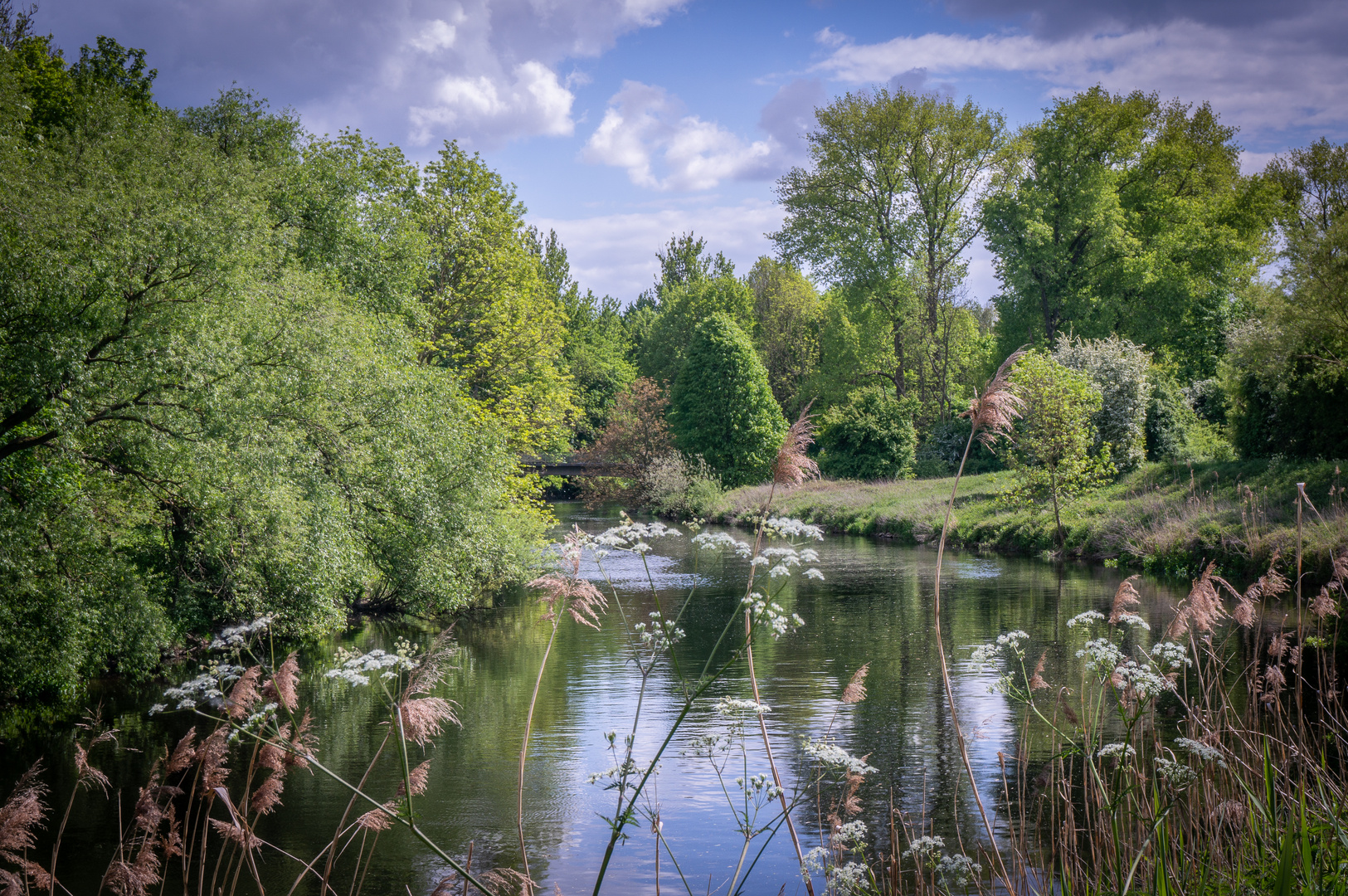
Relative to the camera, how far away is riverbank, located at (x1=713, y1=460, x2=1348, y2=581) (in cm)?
1830

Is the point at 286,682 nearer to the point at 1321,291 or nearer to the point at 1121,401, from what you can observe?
the point at 1321,291

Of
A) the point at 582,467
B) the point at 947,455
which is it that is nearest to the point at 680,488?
the point at 582,467

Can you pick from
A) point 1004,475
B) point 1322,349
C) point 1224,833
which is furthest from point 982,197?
point 1224,833

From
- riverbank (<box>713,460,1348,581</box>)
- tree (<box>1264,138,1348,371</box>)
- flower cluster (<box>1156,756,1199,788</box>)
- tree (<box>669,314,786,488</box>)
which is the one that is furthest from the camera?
tree (<box>669,314,786,488</box>)

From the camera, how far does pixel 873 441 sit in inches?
1706

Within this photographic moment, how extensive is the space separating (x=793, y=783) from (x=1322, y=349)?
22381 millimetres

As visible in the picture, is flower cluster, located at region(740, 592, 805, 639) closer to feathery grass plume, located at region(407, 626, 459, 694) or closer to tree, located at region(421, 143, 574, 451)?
feathery grass plume, located at region(407, 626, 459, 694)

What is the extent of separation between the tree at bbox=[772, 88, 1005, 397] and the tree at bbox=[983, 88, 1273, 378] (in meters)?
2.37

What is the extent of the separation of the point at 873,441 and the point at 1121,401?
1369cm

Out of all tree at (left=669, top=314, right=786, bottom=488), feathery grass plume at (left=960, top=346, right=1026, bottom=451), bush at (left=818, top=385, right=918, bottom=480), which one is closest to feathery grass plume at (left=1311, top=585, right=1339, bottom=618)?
feathery grass plume at (left=960, top=346, right=1026, bottom=451)

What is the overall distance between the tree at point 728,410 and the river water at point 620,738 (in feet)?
87.2

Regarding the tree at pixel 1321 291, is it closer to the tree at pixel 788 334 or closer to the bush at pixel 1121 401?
the bush at pixel 1121 401

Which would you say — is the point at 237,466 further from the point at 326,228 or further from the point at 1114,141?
the point at 1114,141

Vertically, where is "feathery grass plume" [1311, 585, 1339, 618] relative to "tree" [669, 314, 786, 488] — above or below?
below
